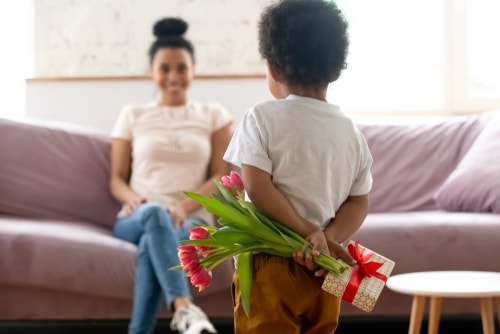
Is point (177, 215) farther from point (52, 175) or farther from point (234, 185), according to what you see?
point (234, 185)

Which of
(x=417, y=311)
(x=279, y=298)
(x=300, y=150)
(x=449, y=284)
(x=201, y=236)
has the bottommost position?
(x=417, y=311)

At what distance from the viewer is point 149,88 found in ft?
13.0

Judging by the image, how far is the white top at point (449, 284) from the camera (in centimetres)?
220

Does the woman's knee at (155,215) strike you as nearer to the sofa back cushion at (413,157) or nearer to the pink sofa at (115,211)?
the pink sofa at (115,211)

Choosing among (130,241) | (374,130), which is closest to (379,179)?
(374,130)

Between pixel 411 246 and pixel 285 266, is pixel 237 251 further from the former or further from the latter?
pixel 411 246

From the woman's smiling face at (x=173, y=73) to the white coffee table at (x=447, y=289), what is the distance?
1419 millimetres

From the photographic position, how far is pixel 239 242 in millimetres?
1505

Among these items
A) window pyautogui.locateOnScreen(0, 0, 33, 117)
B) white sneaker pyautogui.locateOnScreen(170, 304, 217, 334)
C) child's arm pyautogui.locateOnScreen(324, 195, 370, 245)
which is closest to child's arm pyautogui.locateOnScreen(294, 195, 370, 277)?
child's arm pyautogui.locateOnScreen(324, 195, 370, 245)

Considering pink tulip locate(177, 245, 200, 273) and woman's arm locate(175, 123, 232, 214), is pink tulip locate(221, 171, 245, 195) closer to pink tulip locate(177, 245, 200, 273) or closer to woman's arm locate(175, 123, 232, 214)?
pink tulip locate(177, 245, 200, 273)

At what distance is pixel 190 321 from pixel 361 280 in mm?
1323

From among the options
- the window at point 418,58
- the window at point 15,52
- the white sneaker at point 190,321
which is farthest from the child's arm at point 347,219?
the window at point 15,52

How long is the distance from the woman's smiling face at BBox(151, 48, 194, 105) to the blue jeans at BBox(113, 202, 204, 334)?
2.06 ft

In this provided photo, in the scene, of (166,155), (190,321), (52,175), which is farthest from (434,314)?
(52,175)
